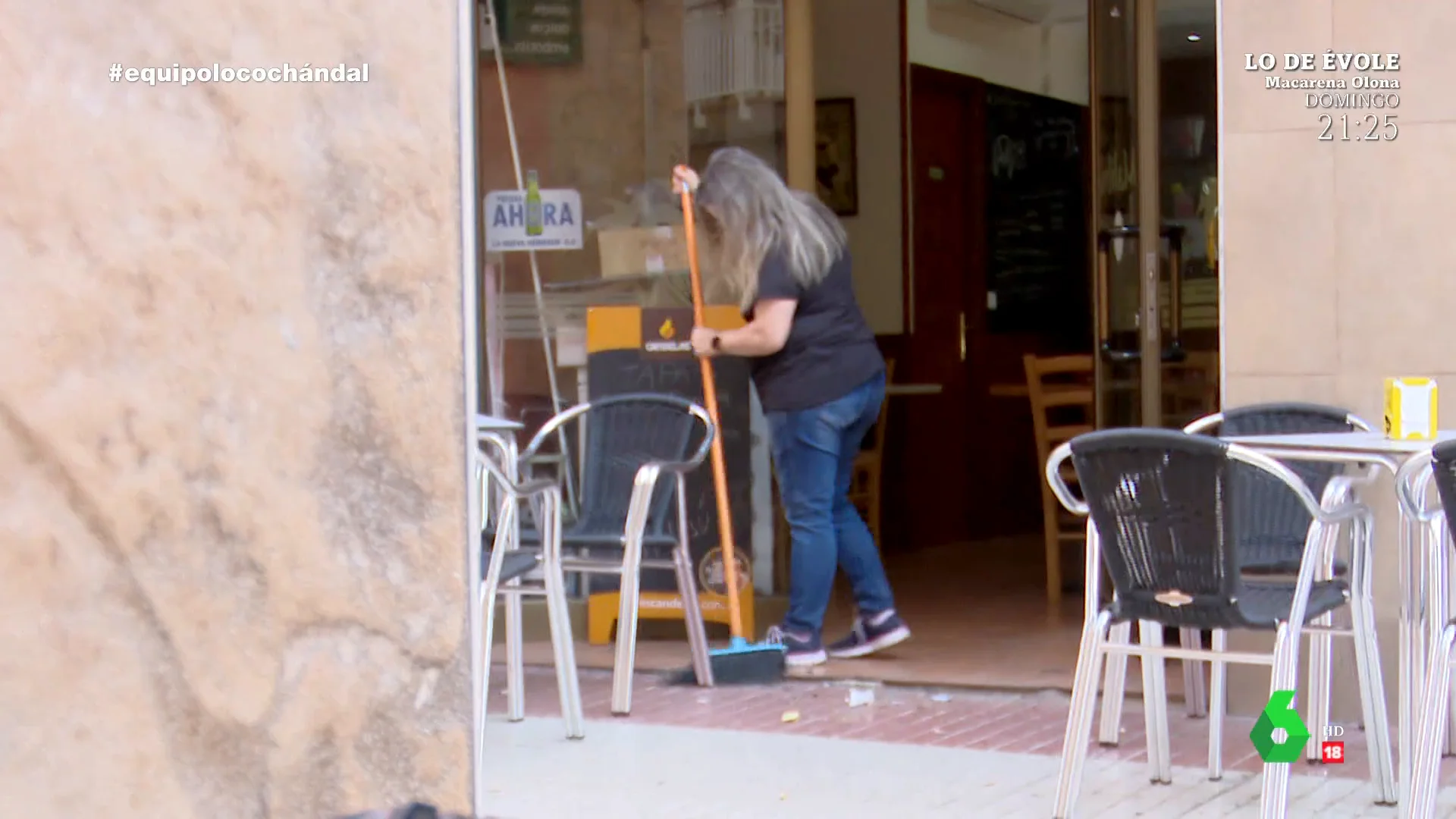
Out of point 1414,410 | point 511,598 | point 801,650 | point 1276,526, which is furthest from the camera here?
point 801,650

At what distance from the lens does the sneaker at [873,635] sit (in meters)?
6.01

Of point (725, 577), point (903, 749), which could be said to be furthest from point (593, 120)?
point (903, 749)

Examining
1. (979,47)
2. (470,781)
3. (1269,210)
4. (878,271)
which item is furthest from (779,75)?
(470,781)

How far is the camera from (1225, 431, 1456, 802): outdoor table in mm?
3791

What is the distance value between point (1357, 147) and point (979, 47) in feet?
17.8

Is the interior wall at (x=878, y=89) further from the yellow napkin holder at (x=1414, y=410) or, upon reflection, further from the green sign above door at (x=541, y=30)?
the yellow napkin holder at (x=1414, y=410)

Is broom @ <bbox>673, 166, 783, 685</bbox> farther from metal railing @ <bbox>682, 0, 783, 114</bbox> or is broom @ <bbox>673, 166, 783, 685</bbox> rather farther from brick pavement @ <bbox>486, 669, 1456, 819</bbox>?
metal railing @ <bbox>682, 0, 783, 114</bbox>

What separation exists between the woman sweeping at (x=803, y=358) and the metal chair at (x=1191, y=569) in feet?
5.83

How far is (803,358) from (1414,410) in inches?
86.8

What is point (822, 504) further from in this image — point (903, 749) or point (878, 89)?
point (878, 89)

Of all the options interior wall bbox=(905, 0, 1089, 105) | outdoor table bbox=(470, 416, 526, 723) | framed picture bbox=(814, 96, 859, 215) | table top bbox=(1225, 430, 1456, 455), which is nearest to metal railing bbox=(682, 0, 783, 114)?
outdoor table bbox=(470, 416, 526, 723)

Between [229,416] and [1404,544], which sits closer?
[229,416]

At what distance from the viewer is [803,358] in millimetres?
5844

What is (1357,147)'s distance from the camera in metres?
4.87
